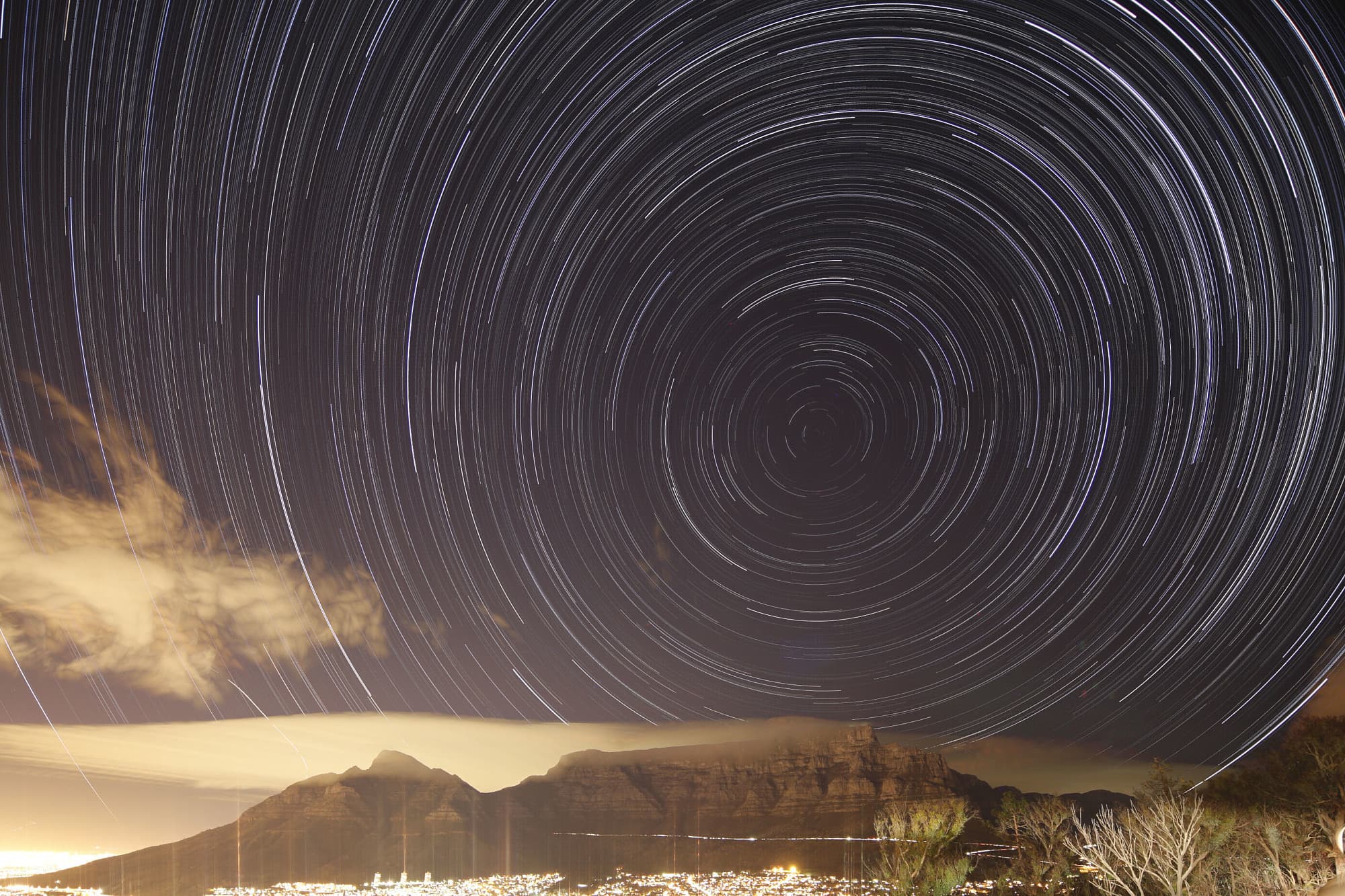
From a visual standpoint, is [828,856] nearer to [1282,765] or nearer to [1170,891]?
[1282,765]

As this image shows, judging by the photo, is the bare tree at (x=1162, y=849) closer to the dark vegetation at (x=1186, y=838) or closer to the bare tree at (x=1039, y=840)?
the dark vegetation at (x=1186, y=838)

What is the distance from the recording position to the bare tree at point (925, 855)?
38781mm

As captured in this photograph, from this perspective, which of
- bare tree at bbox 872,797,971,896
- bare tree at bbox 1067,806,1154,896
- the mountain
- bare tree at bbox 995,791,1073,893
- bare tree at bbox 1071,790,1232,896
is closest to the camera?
bare tree at bbox 1071,790,1232,896

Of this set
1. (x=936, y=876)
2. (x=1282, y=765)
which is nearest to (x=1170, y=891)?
(x=936, y=876)

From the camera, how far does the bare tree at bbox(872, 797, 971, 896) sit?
3878 cm

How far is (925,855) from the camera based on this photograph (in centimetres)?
4041

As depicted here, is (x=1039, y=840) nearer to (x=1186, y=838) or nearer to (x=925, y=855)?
(x=925, y=855)

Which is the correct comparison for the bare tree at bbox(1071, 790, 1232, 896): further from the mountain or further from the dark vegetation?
the mountain

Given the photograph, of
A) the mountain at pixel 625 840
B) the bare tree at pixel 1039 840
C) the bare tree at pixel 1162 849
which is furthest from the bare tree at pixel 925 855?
the mountain at pixel 625 840

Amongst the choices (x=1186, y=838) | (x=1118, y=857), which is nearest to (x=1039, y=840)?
(x=1118, y=857)

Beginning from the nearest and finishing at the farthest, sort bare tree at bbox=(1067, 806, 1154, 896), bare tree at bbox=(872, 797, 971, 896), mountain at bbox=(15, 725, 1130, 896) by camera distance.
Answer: bare tree at bbox=(1067, 806, 1154, 896) → bare tree at bbox=(872, 797, 971, 896) → mountain at bbox=(15, 725, 1130, 896)

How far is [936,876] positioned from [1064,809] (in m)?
13.7

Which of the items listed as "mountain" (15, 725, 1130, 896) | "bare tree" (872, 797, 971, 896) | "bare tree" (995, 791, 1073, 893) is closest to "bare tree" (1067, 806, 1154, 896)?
"bare tree" (995, 791, 1073, 893)

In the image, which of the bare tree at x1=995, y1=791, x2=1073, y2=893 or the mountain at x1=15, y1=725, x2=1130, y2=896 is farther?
the mountain at x1=15, y1=725, x2=1130, y2=896
